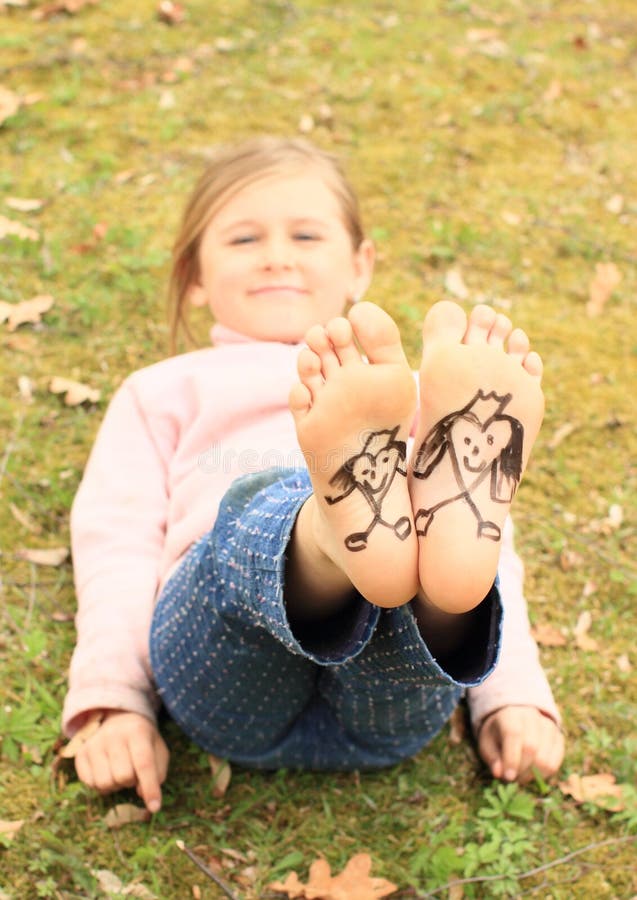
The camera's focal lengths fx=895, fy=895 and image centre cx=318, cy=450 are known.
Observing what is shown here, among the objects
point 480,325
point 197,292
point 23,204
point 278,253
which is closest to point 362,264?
point 278,253

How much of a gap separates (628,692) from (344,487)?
138 cm

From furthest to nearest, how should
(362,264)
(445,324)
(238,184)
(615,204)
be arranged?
(615,204) → (362,264) → (238,184) → (445,324)

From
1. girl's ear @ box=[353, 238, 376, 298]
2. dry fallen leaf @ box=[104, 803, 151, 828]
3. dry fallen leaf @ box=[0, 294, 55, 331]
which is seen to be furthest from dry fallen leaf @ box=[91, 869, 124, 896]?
dry fallen leaf @ box=[0, 294, 55, 331]

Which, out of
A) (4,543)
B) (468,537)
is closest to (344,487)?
(468,537)

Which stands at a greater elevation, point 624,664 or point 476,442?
point 476,442

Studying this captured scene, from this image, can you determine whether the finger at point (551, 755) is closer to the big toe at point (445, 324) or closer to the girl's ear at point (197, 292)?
→ the big toe at point (445, 324)

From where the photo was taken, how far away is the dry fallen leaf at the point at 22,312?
10.9ft

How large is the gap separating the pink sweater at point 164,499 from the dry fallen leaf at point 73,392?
1.84 ft

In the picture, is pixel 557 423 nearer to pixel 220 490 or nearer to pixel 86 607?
pixel 220 490

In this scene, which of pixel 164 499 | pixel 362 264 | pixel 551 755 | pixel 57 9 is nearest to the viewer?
pixel 551 755

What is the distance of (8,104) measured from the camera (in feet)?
14.1

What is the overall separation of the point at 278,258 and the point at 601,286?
6.04 ft

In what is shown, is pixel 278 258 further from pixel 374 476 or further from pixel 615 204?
pixel 615 204

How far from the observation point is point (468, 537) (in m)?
1.42
